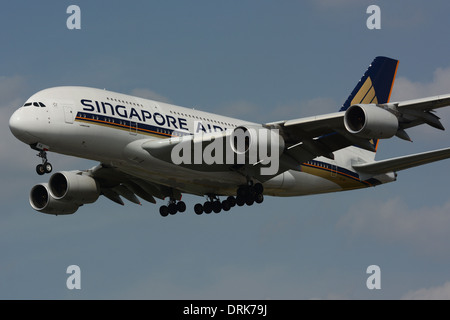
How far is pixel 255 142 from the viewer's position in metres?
44.0

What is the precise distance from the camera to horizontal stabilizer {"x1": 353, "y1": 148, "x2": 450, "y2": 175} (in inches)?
1848

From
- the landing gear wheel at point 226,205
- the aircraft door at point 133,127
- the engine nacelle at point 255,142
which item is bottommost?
the landing gear wheel at point 226,205

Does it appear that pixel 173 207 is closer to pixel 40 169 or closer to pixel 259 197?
pixel 259 197

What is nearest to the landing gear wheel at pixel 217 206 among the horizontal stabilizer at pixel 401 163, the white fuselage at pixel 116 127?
the white fuselage at pixel 116 127

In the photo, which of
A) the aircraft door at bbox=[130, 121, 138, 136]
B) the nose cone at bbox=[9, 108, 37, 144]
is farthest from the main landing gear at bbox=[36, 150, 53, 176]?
the aircraft door at bbox=[130, 121, 138, 136]

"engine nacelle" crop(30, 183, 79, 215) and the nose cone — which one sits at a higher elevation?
the nose cone

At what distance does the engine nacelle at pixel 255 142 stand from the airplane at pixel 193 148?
0.17 ft

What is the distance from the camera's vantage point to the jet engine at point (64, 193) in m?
50.0

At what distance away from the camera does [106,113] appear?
43.3 meters

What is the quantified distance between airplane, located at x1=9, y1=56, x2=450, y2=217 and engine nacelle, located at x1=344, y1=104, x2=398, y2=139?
49mm

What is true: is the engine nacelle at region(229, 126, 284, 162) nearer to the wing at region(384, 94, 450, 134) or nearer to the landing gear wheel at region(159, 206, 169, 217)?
the wing at region(384, 94, 450, 134)

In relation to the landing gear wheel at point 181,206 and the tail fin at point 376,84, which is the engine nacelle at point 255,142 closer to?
the landing gear wheel at point 181,206

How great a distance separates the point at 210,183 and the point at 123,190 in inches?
269

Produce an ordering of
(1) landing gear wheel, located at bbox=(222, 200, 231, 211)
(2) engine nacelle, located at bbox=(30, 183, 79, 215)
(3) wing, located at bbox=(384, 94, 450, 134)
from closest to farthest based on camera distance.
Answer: (3) wing, located at bbox=(384, 94, 450, 134), (1) landing gear wheel, located at bbox=(222, 200, 231, 211), (2) engine nacelle, located at bbox=(30, 183, 79, 215)
